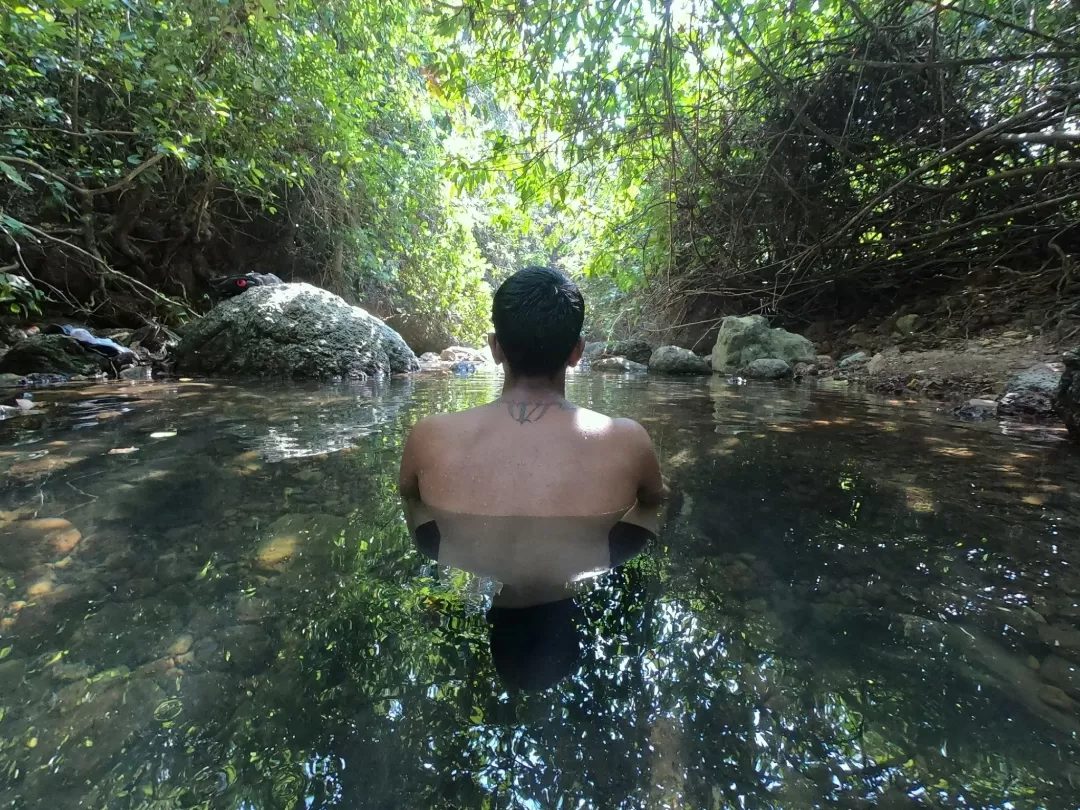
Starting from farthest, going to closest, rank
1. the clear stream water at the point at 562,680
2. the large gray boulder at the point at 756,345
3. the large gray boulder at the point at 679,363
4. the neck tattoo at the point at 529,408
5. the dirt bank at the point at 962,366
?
the large gray boulder at the point at 679,363
the large gray boulder at the point at 756,345
the dirt bank at the point at 962,366
the neck tattoo at the point at 529,408
the clear stream water at the point at 562,680

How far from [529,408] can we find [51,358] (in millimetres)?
7492

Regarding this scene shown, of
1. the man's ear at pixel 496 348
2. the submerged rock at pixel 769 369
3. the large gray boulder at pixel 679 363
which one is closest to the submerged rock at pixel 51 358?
the man's ear at pixel 496 348

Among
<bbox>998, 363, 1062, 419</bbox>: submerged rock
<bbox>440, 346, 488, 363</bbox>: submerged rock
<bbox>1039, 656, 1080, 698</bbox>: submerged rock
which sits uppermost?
<bbox>998, 363, 1062, 419</bbox>: submerged rock

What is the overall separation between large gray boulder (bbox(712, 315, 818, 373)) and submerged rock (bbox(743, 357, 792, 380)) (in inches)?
18.2

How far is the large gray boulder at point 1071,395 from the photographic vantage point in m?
3.29

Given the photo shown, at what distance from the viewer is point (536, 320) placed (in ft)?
6.15

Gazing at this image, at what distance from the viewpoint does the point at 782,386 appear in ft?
23.4

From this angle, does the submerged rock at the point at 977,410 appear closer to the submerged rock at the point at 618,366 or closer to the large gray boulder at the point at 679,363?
the large gray boulder at the point at 679,363

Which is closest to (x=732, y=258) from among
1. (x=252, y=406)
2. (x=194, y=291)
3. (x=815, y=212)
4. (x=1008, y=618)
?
(x=815, y=212)

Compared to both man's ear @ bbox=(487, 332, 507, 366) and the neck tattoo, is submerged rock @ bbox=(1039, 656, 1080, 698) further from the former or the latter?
man's ear @ bbox=(487, 332, 507, 366)

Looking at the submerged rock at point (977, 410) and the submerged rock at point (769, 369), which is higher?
the submerged rock at point (977, 410)

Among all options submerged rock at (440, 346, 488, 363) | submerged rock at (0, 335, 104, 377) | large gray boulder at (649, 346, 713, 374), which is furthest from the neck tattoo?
submerged rock at (440, 346, 488, 363)

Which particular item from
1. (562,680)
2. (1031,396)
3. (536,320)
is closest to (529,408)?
(536,320)

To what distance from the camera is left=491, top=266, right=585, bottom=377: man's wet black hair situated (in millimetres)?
1879
